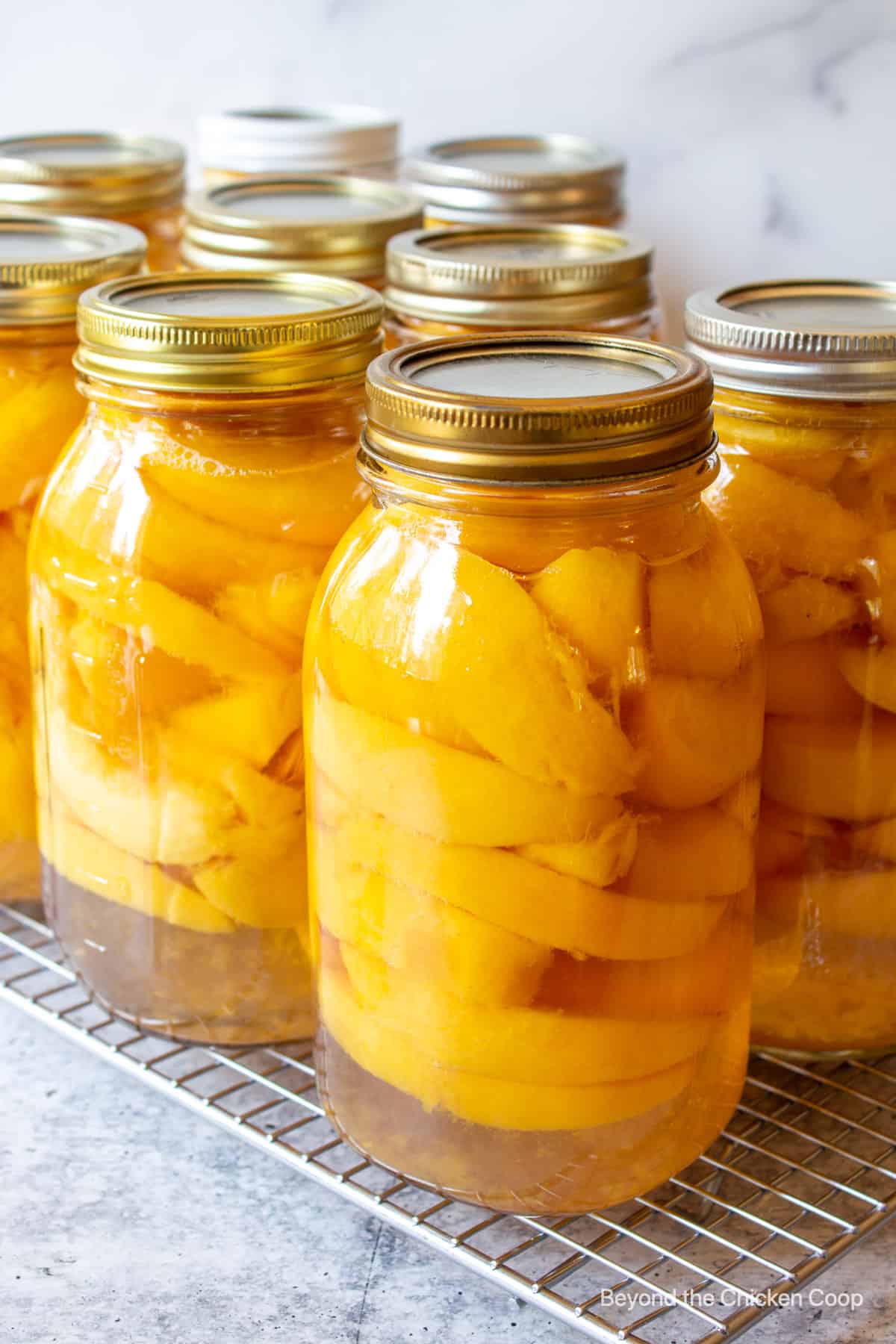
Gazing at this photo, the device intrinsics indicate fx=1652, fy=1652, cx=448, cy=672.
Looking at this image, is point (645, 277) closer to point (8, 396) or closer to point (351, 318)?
point (351, 318)

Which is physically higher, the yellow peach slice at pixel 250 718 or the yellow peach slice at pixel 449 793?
the yellow peach slice at pixel 449 793

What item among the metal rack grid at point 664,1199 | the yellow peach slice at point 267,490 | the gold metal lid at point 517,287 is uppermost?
the gold metal lid at point 517,287

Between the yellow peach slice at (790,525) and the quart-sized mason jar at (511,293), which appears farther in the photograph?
the quart-sized mason jar at (511,293)

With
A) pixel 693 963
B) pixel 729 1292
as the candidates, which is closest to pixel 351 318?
pixel 693 963

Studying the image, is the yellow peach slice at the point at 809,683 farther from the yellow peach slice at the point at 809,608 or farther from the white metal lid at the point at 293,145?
the white metal lid at the point at 293,145

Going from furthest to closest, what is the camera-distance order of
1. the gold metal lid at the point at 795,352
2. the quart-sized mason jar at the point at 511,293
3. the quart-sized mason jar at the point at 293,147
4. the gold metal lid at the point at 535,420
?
the quart-sized mason jar at the point at 293,147, the quart-sized mason jar at the point at 511,293, the gold metal lid at the point at 795,352, the gold metal lid at the point at 535,420

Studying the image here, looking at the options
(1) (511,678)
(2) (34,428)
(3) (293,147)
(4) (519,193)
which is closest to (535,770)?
(1) (511,678)

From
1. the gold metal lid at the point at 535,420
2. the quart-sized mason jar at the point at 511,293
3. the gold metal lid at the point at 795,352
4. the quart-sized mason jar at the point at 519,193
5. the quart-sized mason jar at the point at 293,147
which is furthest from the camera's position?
the quart-sized mason jar at the point at 293,147

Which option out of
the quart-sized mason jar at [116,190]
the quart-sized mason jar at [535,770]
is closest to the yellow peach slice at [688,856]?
the quart-sized mason jar at [535,770]

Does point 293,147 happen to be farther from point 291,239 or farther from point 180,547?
point 180,547
